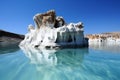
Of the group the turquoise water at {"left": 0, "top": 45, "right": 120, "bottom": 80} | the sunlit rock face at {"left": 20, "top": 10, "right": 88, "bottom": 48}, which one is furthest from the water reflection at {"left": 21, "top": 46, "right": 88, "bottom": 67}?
the sunlit rock face at {"left": 20, "top": 10, "right": 88, "bottom": 48}

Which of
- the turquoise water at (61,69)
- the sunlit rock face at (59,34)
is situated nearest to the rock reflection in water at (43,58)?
the turquoise water at (61,69)

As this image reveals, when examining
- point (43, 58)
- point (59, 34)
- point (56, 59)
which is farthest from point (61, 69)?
point (59, 34)

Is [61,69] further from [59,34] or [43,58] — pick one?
[59,34]

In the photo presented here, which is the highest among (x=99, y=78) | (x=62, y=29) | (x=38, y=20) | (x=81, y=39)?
(x=38, y=20)

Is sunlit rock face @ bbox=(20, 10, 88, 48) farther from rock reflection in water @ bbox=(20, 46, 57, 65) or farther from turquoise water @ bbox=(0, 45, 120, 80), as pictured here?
turquoise water @ bbox=(0, 45, 120, 80)

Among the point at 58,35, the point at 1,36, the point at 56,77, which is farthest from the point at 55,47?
the point at 1,36

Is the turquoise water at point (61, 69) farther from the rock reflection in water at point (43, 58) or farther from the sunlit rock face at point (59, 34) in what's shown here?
the sunlit rock face at point (59, 34)

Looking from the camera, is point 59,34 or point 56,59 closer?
point 56,59

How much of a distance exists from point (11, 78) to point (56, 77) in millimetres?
2406

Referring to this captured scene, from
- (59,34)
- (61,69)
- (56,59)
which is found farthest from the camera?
(59,34)

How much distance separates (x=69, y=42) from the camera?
27422 millimetres

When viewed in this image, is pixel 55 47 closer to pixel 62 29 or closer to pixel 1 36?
pixel 62 29

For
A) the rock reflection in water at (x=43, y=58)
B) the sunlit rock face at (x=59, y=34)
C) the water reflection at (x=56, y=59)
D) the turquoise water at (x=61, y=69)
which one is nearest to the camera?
the turquoise water at (x=61, y=69)

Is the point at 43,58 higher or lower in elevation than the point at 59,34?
lower
